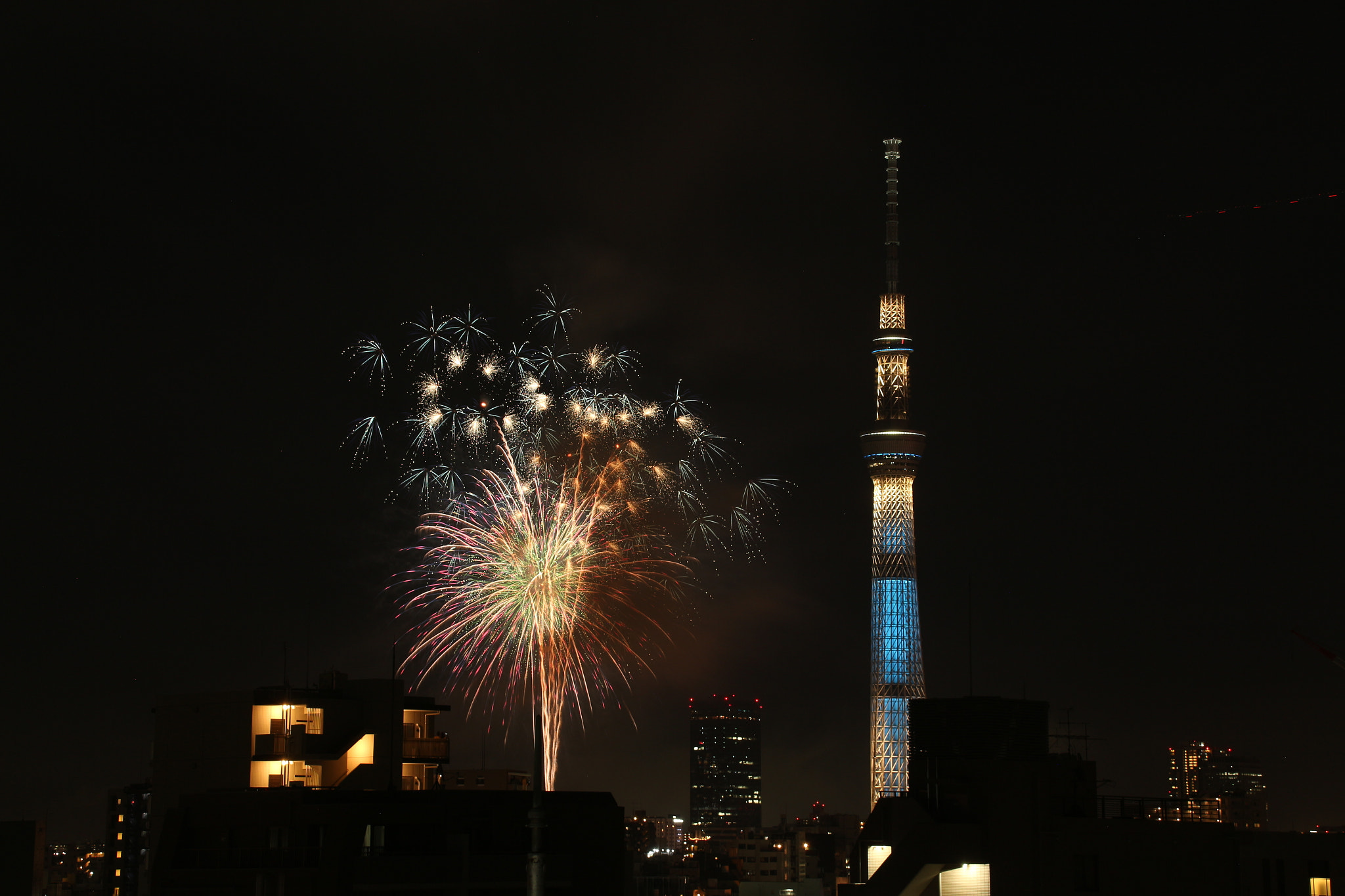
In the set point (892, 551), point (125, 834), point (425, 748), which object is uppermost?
point (892, 551)

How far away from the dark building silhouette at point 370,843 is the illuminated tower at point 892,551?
97.3 m

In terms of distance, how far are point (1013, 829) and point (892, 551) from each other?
327 feet

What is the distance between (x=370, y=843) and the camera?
43.3m

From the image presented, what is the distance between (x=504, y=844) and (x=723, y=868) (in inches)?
5399

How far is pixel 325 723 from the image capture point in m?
67.2

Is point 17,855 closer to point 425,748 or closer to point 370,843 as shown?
point 370,843

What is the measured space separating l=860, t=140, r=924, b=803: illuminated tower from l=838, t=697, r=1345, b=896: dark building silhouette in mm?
95445

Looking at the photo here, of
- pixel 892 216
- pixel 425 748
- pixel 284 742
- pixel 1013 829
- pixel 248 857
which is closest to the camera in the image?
pixel 1013 829

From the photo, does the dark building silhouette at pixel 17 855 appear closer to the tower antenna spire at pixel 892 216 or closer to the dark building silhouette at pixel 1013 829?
the dark building silhouette at pixel 1013 829

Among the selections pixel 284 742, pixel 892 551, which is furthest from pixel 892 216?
pixel 284 742

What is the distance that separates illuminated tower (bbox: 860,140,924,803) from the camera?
141000 mm

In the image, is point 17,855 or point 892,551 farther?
point 892,551

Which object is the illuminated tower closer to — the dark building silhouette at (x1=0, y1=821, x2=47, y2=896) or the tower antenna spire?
the tower antenna spire

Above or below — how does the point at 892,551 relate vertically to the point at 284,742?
above
